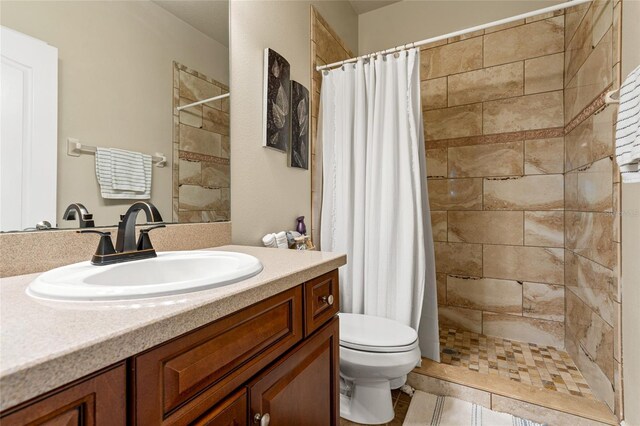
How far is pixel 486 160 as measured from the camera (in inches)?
94.0

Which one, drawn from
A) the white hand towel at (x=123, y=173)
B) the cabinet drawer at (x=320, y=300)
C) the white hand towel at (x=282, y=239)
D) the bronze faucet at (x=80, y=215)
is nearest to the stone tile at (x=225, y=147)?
the white hand towel at (x=123, y=173)

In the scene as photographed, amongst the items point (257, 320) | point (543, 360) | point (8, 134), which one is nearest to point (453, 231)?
point (543, 360)

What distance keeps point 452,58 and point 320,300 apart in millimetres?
2349

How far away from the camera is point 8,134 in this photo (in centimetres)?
75

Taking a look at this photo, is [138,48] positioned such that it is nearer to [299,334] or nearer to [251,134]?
[251,134]

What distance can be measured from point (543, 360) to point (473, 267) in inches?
27.7

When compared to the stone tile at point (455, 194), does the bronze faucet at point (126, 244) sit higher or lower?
lower

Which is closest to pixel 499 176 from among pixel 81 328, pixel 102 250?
pixel 102 250

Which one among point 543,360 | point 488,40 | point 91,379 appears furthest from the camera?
point 488,40

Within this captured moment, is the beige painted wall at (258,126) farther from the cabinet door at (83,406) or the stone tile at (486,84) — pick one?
the stone tile at (486,84)

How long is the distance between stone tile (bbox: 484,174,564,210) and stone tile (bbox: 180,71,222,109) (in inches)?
78.4

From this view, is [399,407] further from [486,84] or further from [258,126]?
[486,84]

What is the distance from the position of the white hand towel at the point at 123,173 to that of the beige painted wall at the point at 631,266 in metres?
1.75

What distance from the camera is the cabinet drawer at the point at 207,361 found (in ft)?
1.60
